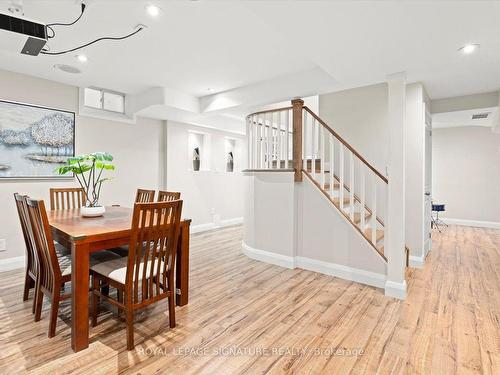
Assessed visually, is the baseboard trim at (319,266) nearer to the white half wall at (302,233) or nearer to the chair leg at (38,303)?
the white half wall at (302,233)

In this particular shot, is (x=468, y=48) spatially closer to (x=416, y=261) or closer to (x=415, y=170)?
(x=415, y=170)

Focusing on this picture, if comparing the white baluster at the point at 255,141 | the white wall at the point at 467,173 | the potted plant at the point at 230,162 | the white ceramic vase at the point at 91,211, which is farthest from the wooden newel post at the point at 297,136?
the white wall at the point at 467,173

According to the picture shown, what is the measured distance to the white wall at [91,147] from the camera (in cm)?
362

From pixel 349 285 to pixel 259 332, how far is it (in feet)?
4.67

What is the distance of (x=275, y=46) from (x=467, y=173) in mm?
6457

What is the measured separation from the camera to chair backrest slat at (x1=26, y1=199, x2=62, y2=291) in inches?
76.6

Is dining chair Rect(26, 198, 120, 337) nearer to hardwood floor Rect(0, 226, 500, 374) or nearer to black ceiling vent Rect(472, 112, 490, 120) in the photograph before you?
hardwood floor Rect(0, 226, 500, 374)

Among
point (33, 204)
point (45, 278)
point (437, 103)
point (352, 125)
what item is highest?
point (437, 103)

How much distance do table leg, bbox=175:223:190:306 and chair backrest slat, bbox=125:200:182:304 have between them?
251mm

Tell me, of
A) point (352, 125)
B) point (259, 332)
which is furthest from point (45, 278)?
point (352, 125)

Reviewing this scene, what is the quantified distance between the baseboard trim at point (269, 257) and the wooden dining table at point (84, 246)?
5.35 ft

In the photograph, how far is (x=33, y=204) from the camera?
196 centimetres

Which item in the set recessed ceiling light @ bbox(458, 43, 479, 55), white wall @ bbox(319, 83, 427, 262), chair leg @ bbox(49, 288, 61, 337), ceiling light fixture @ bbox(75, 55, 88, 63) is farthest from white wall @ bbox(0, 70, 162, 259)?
recessed ceiling light @ bbox(458, 43, 479, 55)

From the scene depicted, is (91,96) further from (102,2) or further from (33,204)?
(33,204)
